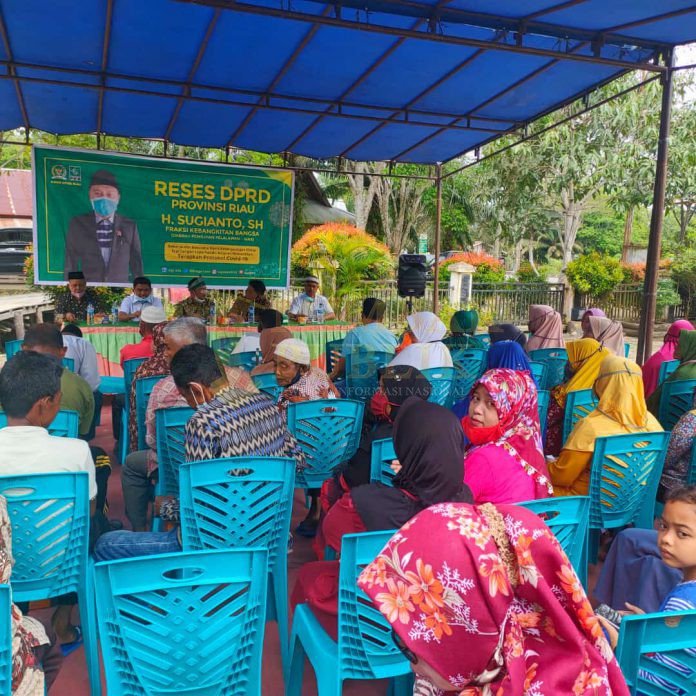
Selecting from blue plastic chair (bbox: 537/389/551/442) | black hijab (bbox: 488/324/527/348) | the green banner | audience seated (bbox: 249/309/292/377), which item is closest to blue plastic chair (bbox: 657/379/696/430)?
blue plastic chair (bbox: 537/389/551/442)

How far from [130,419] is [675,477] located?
3194 millimetres

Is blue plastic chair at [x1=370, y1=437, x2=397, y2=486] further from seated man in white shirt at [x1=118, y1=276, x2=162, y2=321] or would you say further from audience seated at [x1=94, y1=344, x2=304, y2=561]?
seated man in white shirt at [x1=118, y1=276, x2=162, y2=321]

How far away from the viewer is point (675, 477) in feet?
10.4

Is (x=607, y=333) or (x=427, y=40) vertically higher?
(x=427, y=40)

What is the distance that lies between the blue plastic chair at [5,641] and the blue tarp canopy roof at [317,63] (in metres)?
3.59

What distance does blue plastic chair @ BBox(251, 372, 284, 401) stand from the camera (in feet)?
12.8

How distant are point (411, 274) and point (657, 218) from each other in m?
5.28

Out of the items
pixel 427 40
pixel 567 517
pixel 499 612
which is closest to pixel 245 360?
pixel 427 40

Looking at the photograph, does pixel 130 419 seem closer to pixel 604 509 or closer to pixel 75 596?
pixel 75 596

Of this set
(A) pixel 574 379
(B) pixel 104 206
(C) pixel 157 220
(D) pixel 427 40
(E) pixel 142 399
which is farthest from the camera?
(C) pixel 157 220

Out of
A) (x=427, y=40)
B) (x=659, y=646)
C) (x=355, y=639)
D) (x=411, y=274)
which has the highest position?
(x=427, y=40)

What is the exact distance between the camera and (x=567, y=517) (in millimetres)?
2002

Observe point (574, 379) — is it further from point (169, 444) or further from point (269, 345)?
point (169, 444)

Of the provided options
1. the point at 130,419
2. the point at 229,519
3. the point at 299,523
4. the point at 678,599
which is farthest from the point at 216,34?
the point at 678,599
